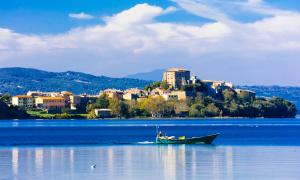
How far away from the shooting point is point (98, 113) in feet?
643

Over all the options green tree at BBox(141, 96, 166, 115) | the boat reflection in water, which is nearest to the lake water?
the boat reflection in water

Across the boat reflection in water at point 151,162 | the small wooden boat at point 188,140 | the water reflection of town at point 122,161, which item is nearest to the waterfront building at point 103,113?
the small wooden boat at point 188,140

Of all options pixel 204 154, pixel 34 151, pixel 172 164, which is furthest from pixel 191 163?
pixel 34 151

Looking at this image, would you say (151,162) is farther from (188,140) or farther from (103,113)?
(103,113)

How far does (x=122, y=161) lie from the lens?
1996 inches

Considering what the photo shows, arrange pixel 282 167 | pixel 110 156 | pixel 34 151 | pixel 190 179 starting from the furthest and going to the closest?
pixel 34 151
pixel 110 156
pixel 282 167
pixel 190 179

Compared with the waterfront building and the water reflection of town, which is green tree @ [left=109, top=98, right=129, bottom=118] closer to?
the waterfront building

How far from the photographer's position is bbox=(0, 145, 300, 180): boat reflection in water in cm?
4203

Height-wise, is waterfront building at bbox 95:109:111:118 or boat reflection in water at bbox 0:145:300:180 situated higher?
waterfront building at bbox 95:109:111:118

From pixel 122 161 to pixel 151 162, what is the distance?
6.11ft

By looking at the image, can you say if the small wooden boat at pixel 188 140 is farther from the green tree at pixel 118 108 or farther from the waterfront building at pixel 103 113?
the waterfront building at pixel 103 113

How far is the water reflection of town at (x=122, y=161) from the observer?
42.9 meters

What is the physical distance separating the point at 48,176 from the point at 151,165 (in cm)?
828

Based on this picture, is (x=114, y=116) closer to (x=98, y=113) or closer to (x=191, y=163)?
(x=98, y=113)
